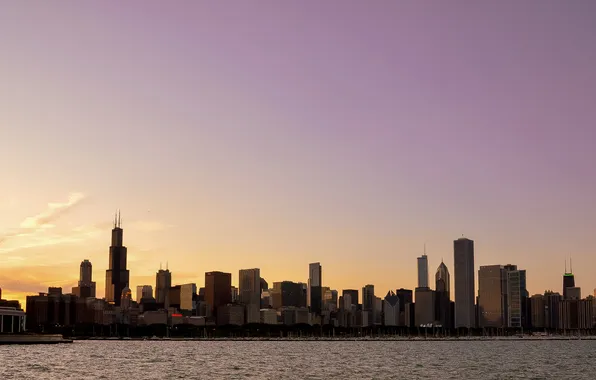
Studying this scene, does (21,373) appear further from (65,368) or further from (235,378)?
(235,378)

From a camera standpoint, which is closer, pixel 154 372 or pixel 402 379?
pixel 402 379

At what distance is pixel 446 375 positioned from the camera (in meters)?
150

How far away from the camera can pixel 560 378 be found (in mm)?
146625

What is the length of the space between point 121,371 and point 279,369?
31.4m

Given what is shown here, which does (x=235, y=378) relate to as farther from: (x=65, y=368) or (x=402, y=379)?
(x=65, y=368)

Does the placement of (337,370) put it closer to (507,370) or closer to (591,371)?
(507,370)

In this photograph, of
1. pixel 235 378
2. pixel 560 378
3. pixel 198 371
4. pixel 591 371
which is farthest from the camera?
pixel 591 371

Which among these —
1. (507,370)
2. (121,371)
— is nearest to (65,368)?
(121,371)

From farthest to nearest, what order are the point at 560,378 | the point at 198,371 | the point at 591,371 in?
the point at 591,371 < the point at 198,371 < the point at 560,378

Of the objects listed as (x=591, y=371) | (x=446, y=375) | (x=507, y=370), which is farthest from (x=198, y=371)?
(x=591, y=371)

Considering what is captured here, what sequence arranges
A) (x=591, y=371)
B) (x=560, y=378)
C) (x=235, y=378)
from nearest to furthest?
1. (x=235, y=378)
2. (x=560, y=378)
3. (x=591, y=371)

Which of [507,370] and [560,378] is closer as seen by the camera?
[560,378]

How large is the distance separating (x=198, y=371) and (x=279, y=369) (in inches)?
688

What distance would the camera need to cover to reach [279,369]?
539 feet
